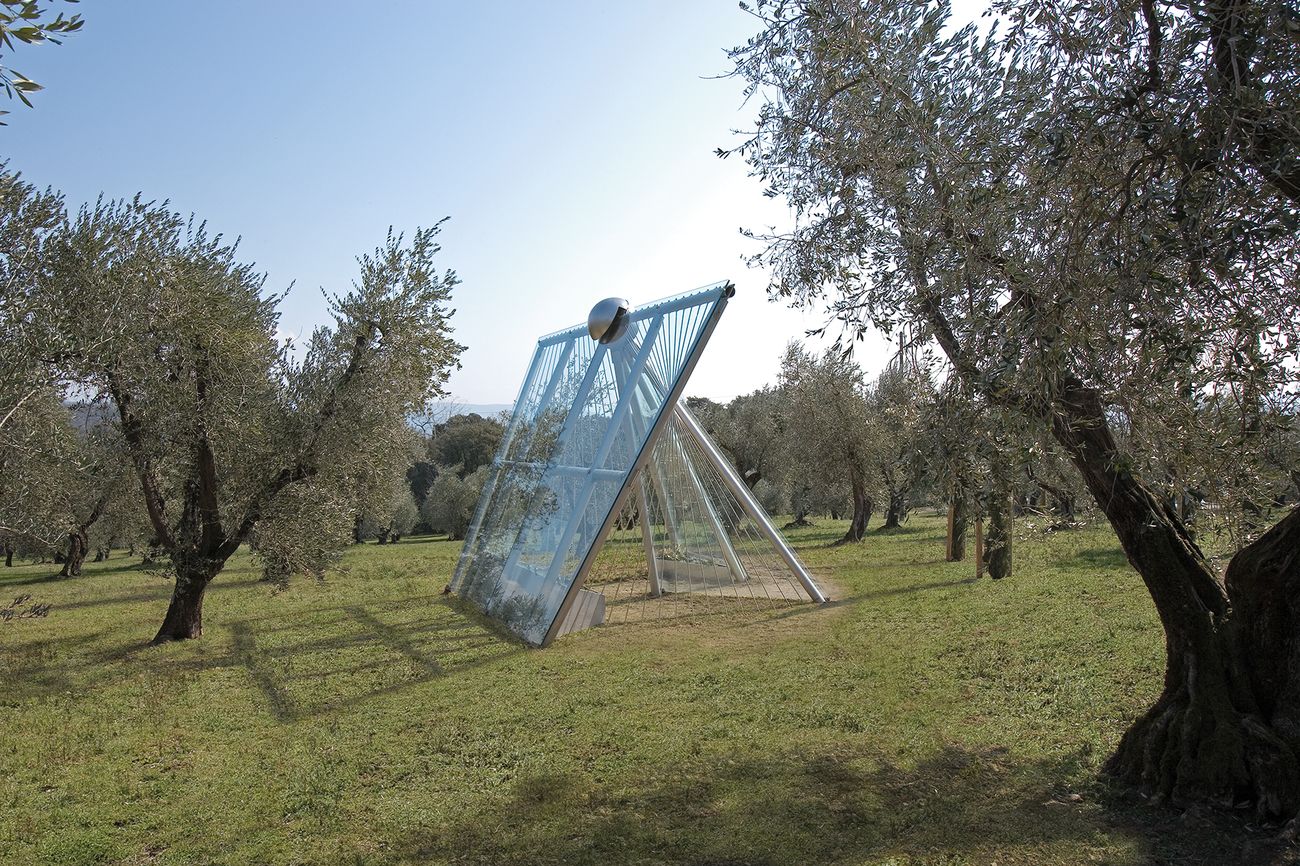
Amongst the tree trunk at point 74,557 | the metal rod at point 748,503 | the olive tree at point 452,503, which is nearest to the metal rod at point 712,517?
the metal rod at point 748,503

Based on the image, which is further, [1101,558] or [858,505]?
[858,505]

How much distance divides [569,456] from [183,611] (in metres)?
6.24

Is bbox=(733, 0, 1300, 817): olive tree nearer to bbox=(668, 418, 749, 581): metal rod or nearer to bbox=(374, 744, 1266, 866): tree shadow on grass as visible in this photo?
bbox=(374, 744, 1266, 866): tree shadow on grass

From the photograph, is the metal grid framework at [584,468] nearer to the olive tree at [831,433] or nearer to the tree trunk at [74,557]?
the olive tree at [831,433]

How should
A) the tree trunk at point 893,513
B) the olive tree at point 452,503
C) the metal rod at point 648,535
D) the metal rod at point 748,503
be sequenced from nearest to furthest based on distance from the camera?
1. the metal rod at point 748,503
2. the metal rod at point 648,535
3. the tree trunk at point 893,513
4. the olive tree at point 452,503

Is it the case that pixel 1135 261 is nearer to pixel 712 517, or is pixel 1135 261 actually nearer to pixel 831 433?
pixel 712 517

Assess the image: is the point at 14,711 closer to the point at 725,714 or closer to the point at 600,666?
the point at 600,666

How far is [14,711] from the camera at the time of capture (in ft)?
29.0

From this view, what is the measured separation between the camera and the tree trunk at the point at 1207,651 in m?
5.07

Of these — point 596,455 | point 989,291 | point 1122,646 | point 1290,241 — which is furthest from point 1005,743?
point 596,455

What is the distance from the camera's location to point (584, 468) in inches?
474

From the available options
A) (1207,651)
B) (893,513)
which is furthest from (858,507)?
(1207,651)

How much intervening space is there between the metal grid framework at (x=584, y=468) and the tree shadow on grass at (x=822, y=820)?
4.46m

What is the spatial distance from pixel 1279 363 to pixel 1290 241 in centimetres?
75
